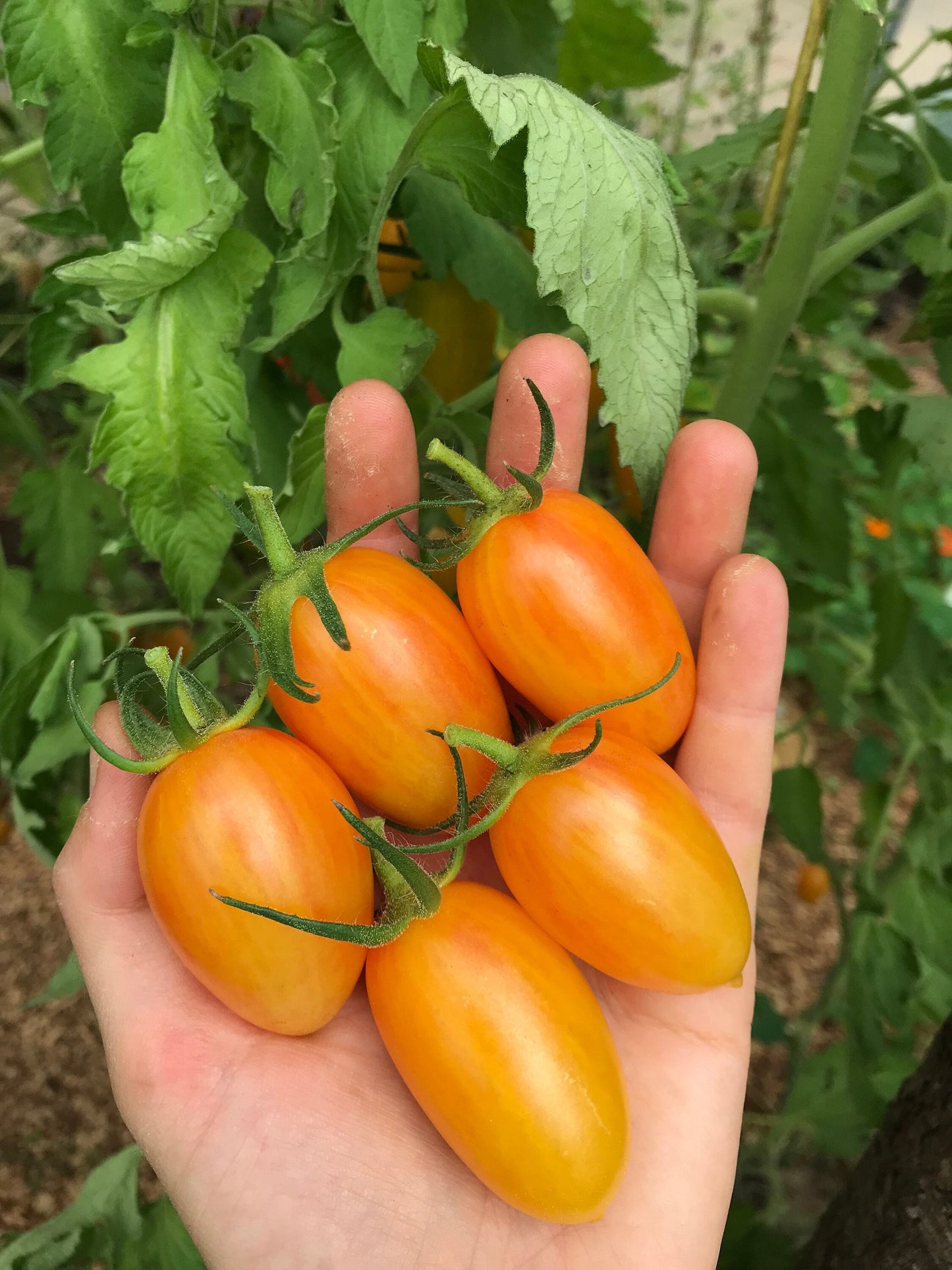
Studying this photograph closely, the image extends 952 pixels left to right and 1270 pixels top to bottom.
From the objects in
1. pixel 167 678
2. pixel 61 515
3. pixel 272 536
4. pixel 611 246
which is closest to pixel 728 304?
pixel 611 246

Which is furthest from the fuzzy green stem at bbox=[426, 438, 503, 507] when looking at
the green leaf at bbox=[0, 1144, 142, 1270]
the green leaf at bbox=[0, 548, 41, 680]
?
the green leaf at bbox=[0, 1144, 142, 1270]

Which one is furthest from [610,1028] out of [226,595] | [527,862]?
[226,595]

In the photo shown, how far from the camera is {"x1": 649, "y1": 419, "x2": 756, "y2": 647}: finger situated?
0.76 meters

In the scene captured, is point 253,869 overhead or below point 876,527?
overhead

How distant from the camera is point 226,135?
736mm

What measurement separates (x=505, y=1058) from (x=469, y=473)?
1.26ft

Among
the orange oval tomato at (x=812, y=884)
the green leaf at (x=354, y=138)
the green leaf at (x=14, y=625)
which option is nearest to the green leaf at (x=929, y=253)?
the green leaf at (x=354, y=138)

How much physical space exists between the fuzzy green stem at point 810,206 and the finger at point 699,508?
0.33 ft

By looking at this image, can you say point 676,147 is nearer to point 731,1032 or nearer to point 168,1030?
point 731,1032

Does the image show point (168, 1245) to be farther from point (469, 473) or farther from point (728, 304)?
point (728, 304)

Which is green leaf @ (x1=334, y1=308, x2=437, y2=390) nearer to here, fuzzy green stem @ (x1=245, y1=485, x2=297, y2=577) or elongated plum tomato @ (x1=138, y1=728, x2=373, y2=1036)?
fuzzy green stem @ (x1=245, y1=485, x2=297, y2=577)

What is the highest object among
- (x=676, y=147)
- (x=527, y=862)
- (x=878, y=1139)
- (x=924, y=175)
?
(x=924, y=175)

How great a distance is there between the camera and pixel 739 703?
78 cm

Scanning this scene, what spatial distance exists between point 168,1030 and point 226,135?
66cm
